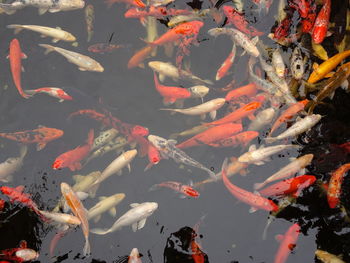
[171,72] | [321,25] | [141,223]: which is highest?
[321,25]

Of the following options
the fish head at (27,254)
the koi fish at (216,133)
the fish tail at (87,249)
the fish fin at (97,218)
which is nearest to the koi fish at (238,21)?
the koi fish at (216,133)

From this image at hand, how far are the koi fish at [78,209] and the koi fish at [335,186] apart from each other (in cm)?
259

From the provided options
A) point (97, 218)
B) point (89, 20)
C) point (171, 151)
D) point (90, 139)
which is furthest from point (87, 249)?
point (89, 20)

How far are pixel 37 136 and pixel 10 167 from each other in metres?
0.46

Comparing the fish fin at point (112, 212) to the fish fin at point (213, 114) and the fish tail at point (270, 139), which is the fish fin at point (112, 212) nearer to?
the fish fin at point (213, 114)

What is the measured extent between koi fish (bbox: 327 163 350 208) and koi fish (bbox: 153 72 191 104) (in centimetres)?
192

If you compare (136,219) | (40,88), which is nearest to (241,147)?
(136,219)

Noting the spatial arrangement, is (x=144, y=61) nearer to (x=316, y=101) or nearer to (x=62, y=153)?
(x=62, y=153)

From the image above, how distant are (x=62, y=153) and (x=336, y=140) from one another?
3.11 metres

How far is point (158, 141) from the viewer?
4.65m

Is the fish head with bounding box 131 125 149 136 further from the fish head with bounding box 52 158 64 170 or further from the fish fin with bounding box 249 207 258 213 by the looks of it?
the fish fin with bounding box 249 207 258 213

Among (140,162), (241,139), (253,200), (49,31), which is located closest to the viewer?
(253,200)

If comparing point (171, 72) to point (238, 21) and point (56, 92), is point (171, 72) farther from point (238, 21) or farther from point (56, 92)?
point (56, 92)

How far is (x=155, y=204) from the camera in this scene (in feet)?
14.2
